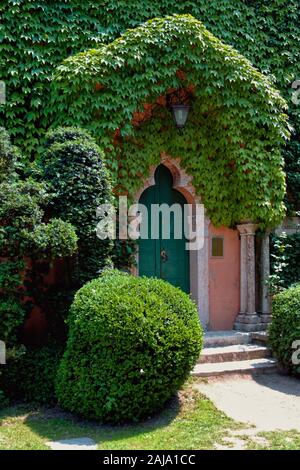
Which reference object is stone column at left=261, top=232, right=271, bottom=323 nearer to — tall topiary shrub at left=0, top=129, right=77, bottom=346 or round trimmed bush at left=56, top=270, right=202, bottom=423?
round trimmed bush at left=56, top=270, right=202, bottom=423

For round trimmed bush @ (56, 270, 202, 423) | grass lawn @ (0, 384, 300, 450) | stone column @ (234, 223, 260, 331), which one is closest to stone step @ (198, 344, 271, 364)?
stone column @ (234, 223, 260, 331)

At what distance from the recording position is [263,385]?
680cm

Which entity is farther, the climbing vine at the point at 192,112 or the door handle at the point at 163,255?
the door handle at the point at 163,255

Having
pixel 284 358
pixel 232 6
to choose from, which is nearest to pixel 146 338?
pixel 284 358

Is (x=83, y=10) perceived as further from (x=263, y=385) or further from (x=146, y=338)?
(x=263, y=385)

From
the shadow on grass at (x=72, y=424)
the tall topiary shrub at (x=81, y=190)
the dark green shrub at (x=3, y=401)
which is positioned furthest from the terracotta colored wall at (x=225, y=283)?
the dark green shrub at (x=3, y=401)

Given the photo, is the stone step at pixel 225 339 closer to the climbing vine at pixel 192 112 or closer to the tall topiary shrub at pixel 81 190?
the climbing vine at pixel 192 112

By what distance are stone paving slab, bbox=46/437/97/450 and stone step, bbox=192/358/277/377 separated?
2098mm

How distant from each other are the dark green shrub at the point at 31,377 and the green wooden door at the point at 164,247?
2666 millimetres

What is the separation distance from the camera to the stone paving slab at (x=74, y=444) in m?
4.77

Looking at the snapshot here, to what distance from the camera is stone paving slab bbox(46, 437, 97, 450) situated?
4.77 m

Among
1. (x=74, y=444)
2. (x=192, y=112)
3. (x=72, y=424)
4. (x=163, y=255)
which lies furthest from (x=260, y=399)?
(x=192, y=112)

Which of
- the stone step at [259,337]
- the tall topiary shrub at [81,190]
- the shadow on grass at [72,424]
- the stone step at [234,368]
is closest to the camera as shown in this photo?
the shadow on grass at [72,424]
